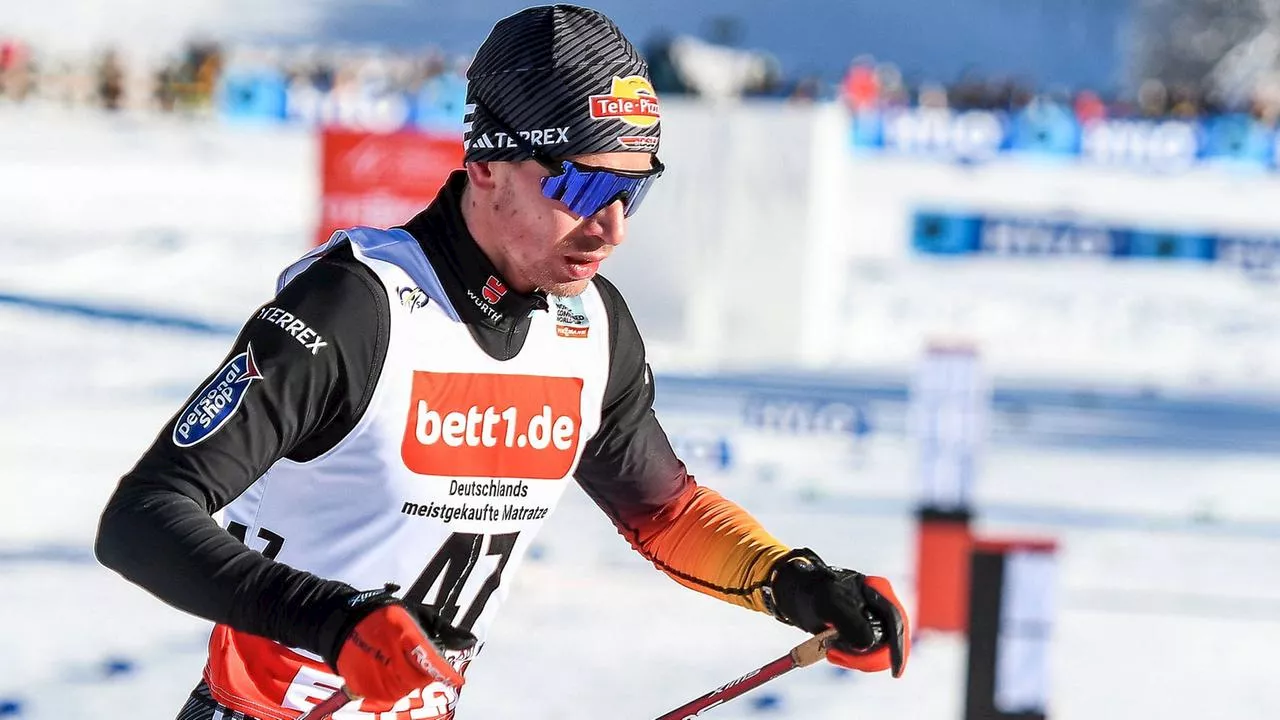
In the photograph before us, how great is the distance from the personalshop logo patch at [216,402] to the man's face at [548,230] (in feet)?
1.44

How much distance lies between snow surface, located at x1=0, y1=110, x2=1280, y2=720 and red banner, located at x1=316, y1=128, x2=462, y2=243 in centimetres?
152

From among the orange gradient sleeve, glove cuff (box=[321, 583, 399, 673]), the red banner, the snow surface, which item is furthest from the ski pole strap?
the red banner

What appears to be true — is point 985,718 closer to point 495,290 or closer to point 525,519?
point 525,519

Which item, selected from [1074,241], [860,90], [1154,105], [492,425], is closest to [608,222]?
[492,425]

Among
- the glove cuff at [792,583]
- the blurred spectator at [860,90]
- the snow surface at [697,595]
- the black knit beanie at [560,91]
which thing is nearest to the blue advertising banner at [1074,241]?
the snow surface at [697,595]

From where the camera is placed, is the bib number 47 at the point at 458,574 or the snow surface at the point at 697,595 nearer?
the bib number 47 at the point at 458,574

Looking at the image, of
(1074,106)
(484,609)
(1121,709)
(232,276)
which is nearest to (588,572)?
(1121,709)

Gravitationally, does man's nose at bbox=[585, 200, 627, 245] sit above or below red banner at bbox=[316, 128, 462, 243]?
below

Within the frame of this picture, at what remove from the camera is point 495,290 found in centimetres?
225

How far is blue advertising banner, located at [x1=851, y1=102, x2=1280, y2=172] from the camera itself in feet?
73.8

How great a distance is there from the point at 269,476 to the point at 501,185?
0.52 metres

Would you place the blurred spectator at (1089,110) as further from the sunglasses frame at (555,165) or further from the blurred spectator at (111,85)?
the sunglasses frame at (555,165)

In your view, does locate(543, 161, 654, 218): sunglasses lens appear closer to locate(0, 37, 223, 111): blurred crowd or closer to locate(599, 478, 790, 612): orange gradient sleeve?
locate(599, 478, 790, 612): orange gradient sleeve

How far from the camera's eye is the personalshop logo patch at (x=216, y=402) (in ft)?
6.40
